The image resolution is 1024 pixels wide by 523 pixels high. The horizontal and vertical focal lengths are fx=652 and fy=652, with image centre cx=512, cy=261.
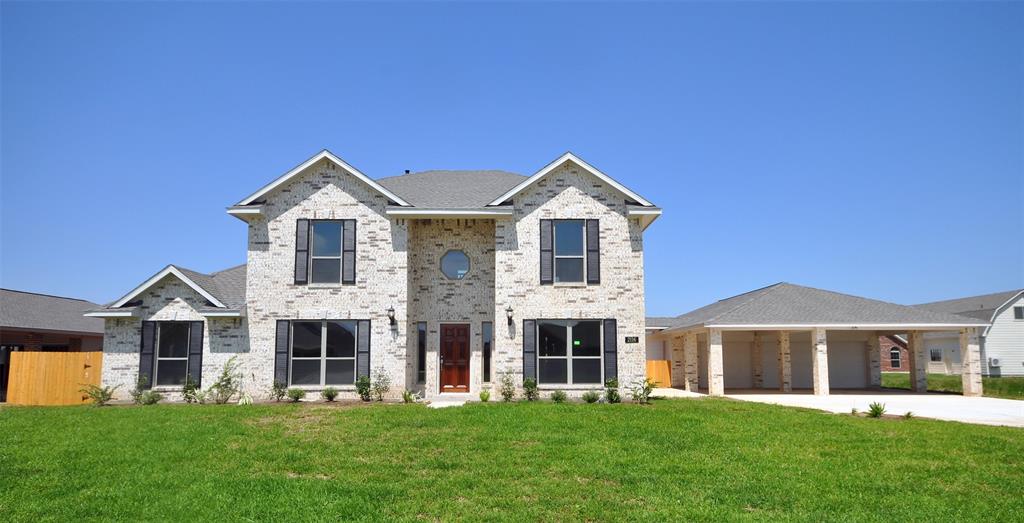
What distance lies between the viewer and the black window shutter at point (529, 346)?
1922 cm

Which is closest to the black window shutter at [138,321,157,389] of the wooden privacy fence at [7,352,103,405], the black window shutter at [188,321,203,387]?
the black window shutter at [188,321,203,387]

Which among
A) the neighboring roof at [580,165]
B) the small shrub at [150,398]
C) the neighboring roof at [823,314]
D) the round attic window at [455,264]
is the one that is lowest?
the small shrub at [150,398]

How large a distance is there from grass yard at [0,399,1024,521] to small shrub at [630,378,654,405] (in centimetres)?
289

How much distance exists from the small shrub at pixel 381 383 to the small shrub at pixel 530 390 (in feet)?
12.9

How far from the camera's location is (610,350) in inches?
760

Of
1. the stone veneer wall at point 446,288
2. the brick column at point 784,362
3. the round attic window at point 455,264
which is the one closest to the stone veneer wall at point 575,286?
the stone veneer wall at point 446,288

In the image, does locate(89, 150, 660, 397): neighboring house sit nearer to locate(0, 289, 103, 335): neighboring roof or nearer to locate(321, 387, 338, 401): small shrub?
locate(321, 387, 338, 401): small shrub

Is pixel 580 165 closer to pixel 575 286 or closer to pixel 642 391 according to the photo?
pixel 575 286

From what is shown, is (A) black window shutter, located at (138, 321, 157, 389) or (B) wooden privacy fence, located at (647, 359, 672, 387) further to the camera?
(B) wooden privacy fence, located at (647, 359, 672, 387)

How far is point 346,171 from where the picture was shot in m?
19.7

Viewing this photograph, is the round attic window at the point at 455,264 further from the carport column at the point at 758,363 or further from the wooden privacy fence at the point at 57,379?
the carport column at the point at 758,363

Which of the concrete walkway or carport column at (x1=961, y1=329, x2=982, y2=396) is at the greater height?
carport column at (x1=961, y1=329, x2=982, y2=396)

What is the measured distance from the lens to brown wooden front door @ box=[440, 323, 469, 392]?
2044 centimetres

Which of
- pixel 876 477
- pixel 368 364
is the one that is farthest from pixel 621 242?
pixel 876 477
